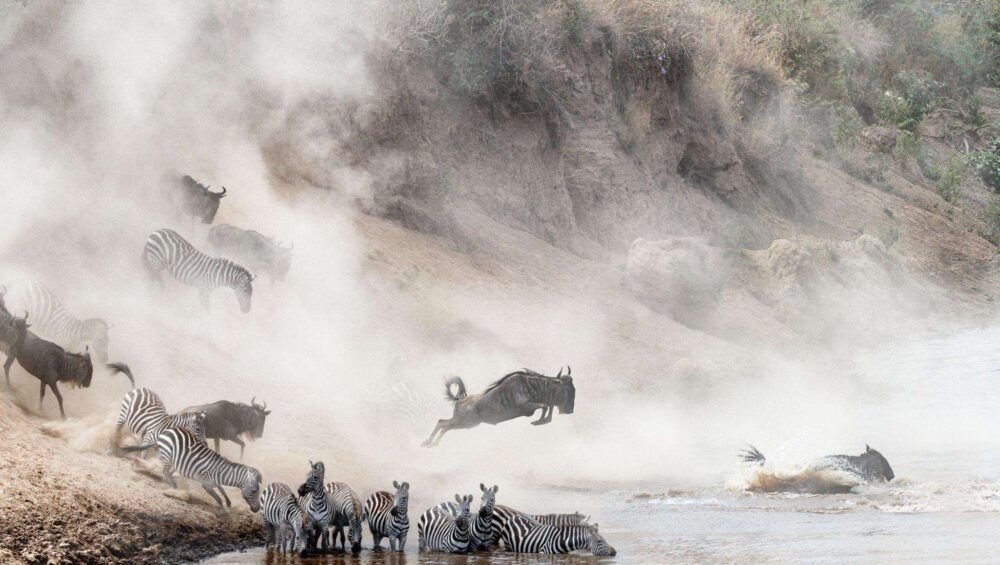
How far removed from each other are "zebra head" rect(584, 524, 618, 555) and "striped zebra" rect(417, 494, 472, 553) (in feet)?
3.13

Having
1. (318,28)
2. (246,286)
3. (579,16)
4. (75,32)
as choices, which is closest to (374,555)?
(246,286)

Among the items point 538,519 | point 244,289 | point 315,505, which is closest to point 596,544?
point 538,519

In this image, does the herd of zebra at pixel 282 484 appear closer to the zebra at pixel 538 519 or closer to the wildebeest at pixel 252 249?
the zebra at pixel 538 519

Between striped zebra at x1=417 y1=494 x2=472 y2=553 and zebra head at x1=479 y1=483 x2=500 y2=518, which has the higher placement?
zebra head at x1=479 y1=483 x2=500 y2=518

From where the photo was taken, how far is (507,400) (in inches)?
573

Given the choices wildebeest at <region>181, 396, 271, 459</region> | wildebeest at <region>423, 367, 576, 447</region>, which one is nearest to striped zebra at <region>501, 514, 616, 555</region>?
wildebeest at <region>181, 396, 271, 459</region>

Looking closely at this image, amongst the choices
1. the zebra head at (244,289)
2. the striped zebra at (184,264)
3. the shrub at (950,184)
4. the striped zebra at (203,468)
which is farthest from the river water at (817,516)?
the shrub at (950,184)

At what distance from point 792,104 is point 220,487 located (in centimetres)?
2761

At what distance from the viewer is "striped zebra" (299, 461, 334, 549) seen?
34.0ft

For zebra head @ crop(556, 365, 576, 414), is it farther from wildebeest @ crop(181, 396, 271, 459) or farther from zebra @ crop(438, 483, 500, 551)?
zebra @ crop(438, 483, 500, 551)

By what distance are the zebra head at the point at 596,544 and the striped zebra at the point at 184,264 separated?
7677 millimetres

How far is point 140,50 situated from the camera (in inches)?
794

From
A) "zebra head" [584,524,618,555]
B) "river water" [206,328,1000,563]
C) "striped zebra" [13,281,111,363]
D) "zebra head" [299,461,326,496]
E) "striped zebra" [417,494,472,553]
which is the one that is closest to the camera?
"river water" [206,328,1000,563]

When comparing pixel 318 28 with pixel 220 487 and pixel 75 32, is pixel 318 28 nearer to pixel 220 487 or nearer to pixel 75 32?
pixel 75 32
